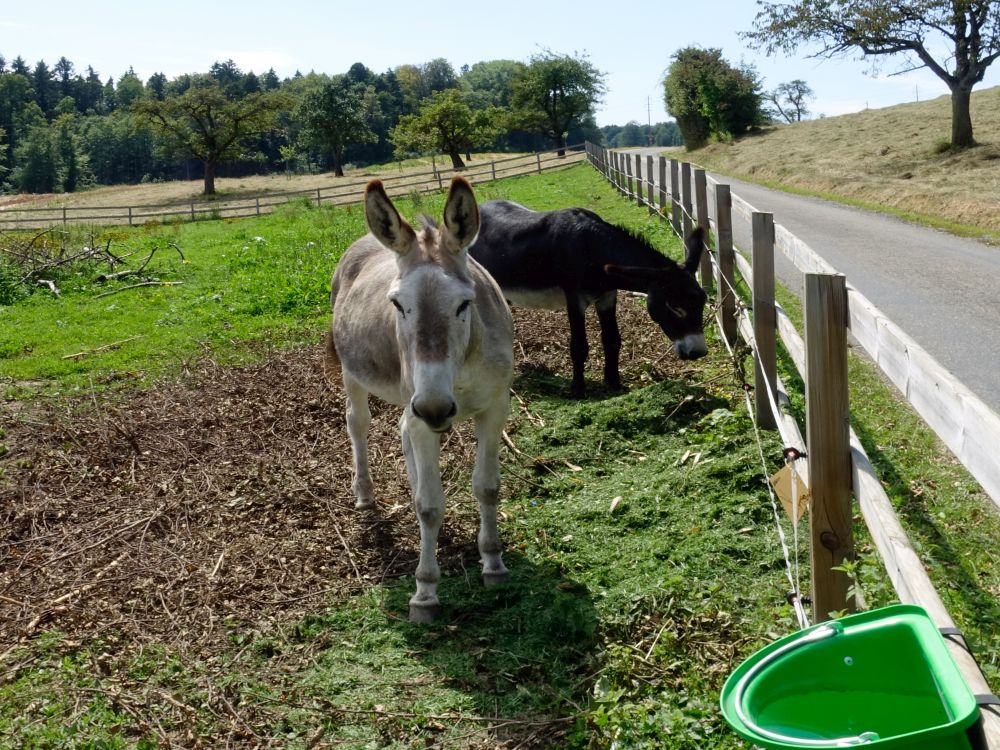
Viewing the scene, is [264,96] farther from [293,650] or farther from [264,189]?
[293,650]

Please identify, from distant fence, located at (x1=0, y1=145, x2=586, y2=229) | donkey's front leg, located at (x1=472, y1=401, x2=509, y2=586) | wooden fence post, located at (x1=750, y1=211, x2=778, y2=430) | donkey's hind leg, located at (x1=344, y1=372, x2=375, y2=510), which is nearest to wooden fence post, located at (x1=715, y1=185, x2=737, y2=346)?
wooden fence post, located at (x1=750, y1=211, x2=778, y2=430)

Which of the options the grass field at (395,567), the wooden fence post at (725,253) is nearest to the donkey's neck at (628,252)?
the wooden fence post at (725,253)

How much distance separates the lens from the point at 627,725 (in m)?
3.49

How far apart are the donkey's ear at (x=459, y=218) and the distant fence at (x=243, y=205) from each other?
97.4 ft

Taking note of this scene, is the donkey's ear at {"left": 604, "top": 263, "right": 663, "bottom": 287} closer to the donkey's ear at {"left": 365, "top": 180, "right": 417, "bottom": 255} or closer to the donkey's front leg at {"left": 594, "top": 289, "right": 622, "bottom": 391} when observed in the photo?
the donkey's front leg at {"left": 594, "top": 289, "right": 622, "bottom": 391}

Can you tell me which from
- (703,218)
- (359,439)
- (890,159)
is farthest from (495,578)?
(890,159)

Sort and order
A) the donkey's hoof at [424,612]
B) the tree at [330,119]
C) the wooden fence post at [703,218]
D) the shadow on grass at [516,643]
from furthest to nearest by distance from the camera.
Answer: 1. the tree at [330,119]
2. the wooden fence post at [703,218]
3. the donkey's hoof at [424,612]
4. the shadow on grass at [516,643]

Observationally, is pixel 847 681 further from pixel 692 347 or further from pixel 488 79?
pixel 488 79

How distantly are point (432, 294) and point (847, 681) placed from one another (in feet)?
8.54

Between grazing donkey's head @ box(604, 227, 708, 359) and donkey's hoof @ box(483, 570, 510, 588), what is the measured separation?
355cm

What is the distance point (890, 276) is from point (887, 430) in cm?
650

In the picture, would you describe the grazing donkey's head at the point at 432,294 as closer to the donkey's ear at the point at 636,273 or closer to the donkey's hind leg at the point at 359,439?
the donkey's hind leg at the point at 359,439

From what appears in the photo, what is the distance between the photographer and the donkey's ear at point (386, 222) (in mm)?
4383

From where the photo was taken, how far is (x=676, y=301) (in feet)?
26.0
